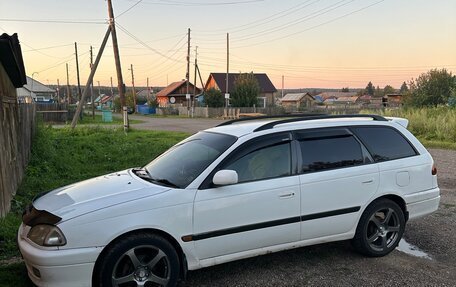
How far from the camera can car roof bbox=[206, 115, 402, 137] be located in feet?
13.8

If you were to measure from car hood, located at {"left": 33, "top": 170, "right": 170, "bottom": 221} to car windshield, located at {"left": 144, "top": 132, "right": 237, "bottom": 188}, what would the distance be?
195 millimetres

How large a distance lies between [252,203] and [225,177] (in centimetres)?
40

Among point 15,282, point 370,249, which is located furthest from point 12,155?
point 370,249

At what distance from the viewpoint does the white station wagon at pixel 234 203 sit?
128 inches

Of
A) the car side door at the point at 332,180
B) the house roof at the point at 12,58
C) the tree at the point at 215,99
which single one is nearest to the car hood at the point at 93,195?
the car side door at the point at 332,180

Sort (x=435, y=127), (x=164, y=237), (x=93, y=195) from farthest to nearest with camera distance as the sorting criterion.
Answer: (x=435, y=127), (x=93, y=195), (x=164, y=237)

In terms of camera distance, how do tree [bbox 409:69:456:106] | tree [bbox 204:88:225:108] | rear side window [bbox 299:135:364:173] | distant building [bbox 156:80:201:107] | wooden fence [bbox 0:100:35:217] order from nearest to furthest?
rear side window [bbox 299:135:364:173] < wooden fence [bbox 0:100:35:217] < tree [bbox 409:69:456:106] < tree [bbox 204:88:225:108] < distant building [bbox 156:80:201:107]

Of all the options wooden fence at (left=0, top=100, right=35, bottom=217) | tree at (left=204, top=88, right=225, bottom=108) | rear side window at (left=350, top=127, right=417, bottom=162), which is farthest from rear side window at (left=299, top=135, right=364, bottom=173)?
tree at (left=204, top=88, right=225, bottom=108)

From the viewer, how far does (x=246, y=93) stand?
46781 mm

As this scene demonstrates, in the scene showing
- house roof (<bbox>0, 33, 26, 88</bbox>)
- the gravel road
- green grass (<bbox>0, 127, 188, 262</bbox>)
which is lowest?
the gravel road

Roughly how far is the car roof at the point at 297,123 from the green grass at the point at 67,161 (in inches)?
120

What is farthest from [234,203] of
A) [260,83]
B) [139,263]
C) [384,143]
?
[260,83]

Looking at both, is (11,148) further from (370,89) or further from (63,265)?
(370,89)

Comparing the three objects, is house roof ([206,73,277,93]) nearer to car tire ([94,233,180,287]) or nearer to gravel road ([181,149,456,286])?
gravel road ([181,149,456,286])
